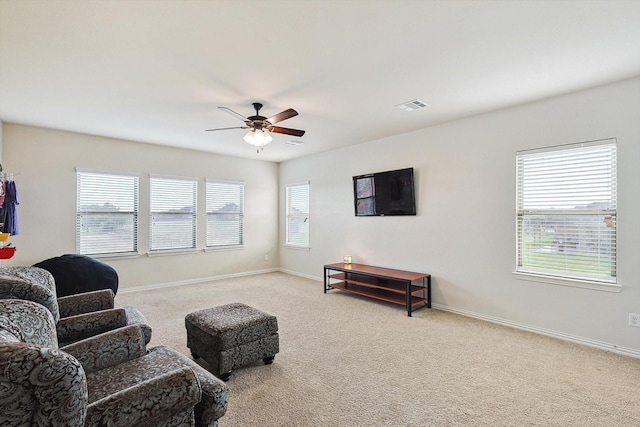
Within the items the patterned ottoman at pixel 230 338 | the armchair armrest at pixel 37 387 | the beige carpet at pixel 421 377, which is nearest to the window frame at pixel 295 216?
the beige carpet at pixel 421 377

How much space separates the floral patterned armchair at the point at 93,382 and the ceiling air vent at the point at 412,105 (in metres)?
3.37

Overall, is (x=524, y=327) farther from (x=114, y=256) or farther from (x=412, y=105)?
(x=114, y=256)

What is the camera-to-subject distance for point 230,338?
262cm

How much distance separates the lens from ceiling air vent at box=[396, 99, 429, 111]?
3715 millimetres

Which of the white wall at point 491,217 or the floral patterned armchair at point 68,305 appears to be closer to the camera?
the floral patterned armchair at point 68,305

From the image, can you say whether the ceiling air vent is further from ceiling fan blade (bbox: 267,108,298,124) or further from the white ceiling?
ceiling fan blade (bbox: 267,108,298,124)

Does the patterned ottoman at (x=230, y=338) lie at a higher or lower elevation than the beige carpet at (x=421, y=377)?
higher

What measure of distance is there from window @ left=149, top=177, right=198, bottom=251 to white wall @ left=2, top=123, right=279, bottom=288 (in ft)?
0.43

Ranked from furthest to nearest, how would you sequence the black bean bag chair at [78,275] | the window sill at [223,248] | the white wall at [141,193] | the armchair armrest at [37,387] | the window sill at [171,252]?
the window sill at [223,248], the window sill at [171,252], the white wall at [141,193], the black bean bag chair at [78,275], the armchair armrest at [37,387]

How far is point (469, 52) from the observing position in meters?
2.61

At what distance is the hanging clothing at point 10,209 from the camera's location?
410 cm

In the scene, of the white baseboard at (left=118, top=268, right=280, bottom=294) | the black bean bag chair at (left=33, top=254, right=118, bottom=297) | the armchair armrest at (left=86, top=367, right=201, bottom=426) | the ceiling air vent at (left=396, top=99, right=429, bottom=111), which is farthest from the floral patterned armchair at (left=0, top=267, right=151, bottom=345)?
the ceiling air vent at (left=396, top=99, right=429, bottom=111)

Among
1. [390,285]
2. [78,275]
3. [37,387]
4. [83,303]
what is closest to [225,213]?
[78,275]

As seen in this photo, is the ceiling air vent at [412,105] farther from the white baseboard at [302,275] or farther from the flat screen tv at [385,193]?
the white baseboard at [302,275]
